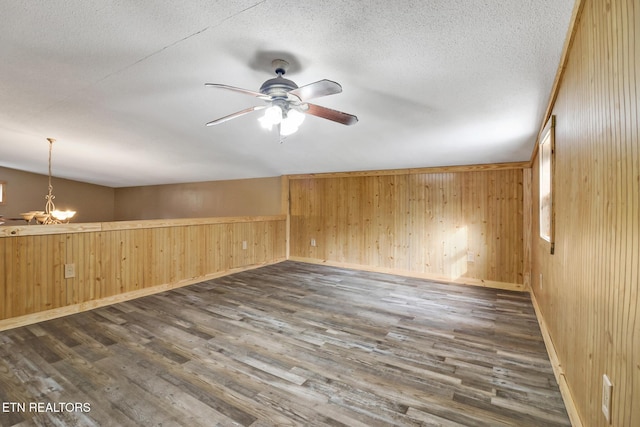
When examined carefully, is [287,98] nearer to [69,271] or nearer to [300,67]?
[300,67]

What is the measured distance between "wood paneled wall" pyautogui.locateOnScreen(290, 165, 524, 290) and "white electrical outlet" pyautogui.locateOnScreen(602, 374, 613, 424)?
328 centimetres

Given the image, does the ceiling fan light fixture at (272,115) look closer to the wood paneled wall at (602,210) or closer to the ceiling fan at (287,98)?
the ceiling fan at (287,98)

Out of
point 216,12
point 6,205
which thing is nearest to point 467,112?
point 216,12

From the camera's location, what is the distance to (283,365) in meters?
1.96

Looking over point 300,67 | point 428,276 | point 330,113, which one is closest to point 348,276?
point 428,276

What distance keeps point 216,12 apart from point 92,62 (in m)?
1.28

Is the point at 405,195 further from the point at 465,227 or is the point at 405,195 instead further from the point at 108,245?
the point at 108,245

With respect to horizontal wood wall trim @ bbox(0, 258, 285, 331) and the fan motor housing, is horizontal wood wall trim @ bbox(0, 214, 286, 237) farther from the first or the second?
the fan motor housing

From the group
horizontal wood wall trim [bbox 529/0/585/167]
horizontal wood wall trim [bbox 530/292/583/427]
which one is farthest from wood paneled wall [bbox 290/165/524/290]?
horizontal wood wall trim [bbox 529/0/585/167]

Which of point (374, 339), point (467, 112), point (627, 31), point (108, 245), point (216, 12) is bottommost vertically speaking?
point (374, 339)

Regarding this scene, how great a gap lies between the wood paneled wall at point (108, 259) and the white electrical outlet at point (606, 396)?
4.10 metres

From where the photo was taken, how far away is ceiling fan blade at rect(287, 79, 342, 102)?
5.31 feet

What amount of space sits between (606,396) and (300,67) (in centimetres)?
235

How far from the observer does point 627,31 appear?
32.9 inches
